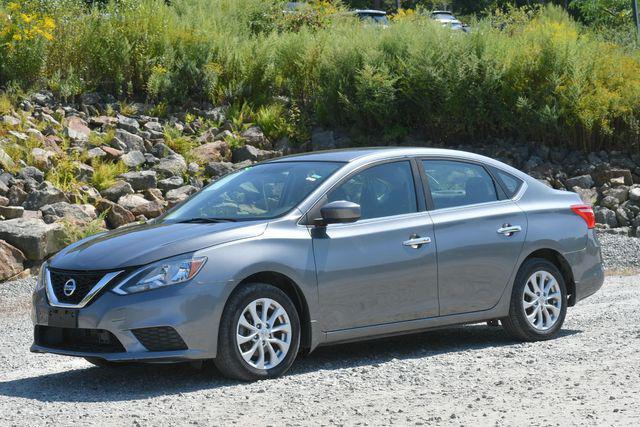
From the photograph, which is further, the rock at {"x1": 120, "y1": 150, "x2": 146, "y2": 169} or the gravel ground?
the rock at {"x1": 120, "y1": 150, "x2": 146, "y2": 169}

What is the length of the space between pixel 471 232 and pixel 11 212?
25.9 ft

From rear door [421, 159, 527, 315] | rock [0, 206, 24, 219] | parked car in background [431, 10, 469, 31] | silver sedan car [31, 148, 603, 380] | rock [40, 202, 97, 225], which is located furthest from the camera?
parked car in background [431, 10, 469, 31]

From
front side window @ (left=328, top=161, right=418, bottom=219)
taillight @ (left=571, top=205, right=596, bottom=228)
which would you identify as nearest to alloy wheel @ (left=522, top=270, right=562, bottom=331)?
taillight @ (left=571, top=205, right=596, bottom=228)

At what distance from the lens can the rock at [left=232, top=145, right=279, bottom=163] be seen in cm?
1798

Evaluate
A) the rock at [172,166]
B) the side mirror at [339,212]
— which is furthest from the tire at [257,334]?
the rock at [172,166]

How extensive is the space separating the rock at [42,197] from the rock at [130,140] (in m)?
2.24

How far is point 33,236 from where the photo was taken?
1377 cm

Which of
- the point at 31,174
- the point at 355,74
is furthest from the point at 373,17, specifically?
the point at 31,174

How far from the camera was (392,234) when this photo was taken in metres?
8.21

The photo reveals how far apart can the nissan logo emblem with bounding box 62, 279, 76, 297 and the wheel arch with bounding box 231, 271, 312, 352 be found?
1195mm

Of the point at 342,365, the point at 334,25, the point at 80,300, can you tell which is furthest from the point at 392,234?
the point at 334,25

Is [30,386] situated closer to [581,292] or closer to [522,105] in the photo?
[581,292]

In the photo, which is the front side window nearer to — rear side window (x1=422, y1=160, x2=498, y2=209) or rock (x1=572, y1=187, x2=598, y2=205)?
rear side window (x1=422, y1=160, x2=498, y2=209)

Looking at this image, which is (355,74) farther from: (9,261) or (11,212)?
(9,261)
